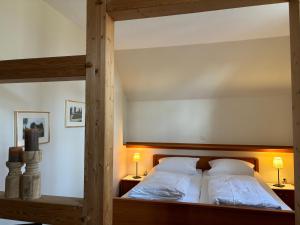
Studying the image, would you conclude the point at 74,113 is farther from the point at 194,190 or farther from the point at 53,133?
the point at 194,190

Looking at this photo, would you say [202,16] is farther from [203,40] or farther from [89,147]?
[89,147]

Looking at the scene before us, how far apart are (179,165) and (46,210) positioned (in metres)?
2.82

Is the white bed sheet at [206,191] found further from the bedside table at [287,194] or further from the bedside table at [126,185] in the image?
the bedside table at [126,185]

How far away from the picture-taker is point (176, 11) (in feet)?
4.14

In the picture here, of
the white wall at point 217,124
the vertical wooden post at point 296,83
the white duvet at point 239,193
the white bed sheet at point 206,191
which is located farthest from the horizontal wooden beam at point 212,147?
the vertical wooden post at point 296,83

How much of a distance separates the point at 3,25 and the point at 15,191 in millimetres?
1270

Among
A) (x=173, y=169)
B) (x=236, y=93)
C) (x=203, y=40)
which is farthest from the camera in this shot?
(x=236, y=93)

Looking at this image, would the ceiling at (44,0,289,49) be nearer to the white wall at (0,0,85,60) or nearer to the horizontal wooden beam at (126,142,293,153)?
the white wall at (0,0,85,60)

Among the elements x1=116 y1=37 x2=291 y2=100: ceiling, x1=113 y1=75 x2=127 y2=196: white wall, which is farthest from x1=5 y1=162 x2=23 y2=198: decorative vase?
x1=116 y1=37 x2=291 y2=100: ceiling

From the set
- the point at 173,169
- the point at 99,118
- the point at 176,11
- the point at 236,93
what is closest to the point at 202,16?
the point at 176,11

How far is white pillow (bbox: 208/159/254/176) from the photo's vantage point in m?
3.61

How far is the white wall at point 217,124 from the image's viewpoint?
399 cm

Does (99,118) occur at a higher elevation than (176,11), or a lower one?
lower

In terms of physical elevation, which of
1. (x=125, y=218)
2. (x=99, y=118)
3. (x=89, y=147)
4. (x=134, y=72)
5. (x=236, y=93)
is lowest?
(x=125, y=218)
